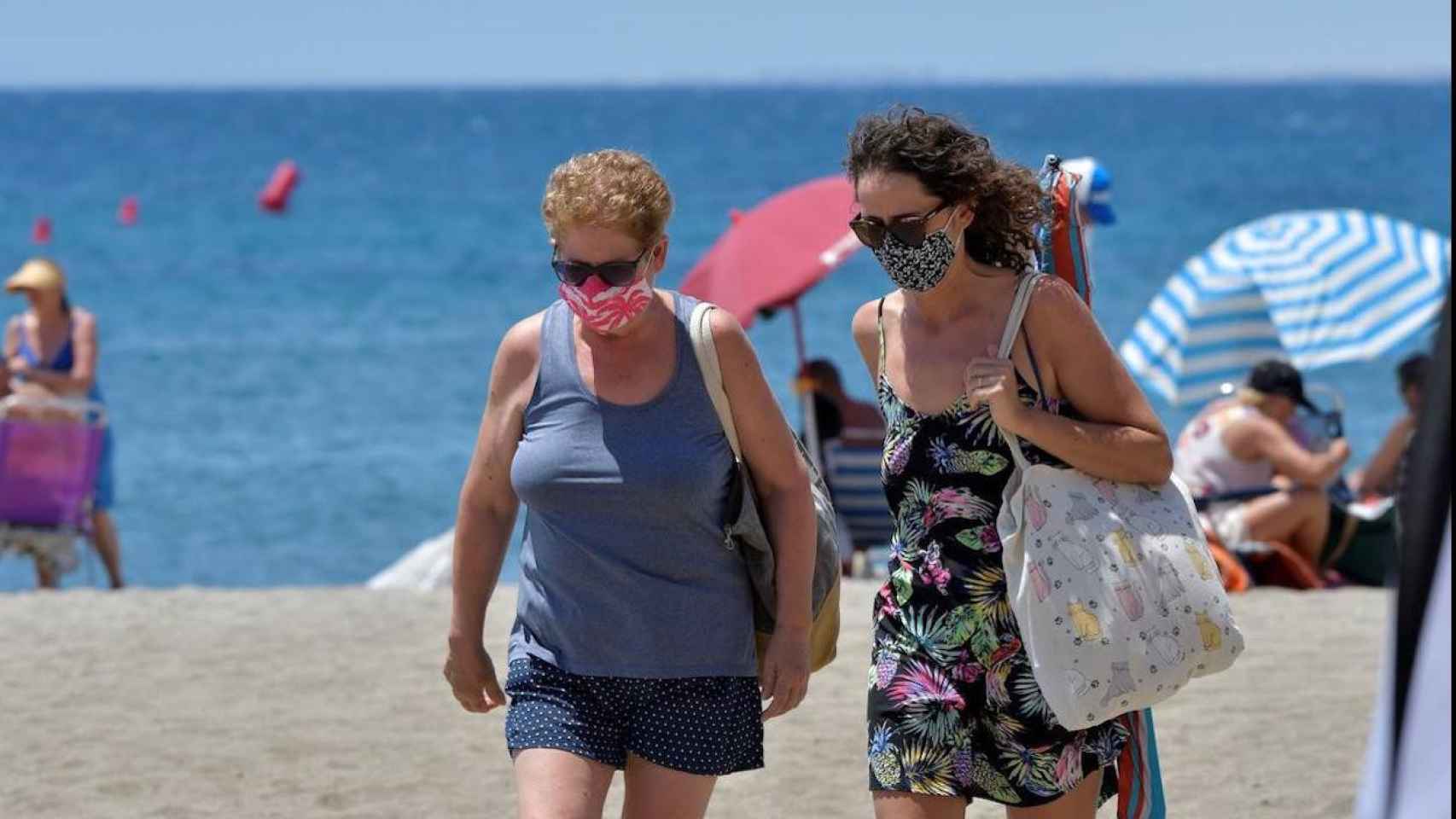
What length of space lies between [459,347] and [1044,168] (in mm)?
21388

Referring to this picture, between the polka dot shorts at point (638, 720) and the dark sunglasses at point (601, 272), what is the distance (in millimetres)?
619

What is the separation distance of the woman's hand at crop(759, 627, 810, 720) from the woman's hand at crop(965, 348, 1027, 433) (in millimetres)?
473

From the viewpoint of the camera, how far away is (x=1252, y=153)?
73.3 m

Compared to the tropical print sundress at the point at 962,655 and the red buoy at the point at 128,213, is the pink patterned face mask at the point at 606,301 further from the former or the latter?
the red buoy at the point at 128,213

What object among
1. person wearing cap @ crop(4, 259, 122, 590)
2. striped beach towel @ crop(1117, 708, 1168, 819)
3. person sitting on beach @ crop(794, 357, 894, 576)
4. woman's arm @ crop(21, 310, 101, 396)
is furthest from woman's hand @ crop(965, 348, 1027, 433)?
woman's arm @ crop(21, 310, 101, 396)

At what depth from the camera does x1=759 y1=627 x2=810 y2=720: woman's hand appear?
318 cm

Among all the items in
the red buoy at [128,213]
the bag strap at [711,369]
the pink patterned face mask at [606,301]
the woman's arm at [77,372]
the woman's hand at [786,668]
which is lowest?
the red buoy at [128,213]

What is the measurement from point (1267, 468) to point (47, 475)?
5221 mm

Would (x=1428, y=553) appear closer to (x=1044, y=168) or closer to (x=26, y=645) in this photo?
(x=1044, y=168)

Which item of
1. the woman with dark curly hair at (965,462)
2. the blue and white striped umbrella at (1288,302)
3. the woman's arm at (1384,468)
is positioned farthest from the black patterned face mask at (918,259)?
the woman's arm at (1384,468)

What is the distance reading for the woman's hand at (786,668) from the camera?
318cm

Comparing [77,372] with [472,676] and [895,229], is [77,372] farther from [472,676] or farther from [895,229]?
[895,229]

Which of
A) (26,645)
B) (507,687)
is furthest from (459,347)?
(507,687)

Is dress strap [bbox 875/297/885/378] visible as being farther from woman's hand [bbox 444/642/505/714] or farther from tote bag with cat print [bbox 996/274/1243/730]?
woman's hand [bbox 444/642/505/714]
